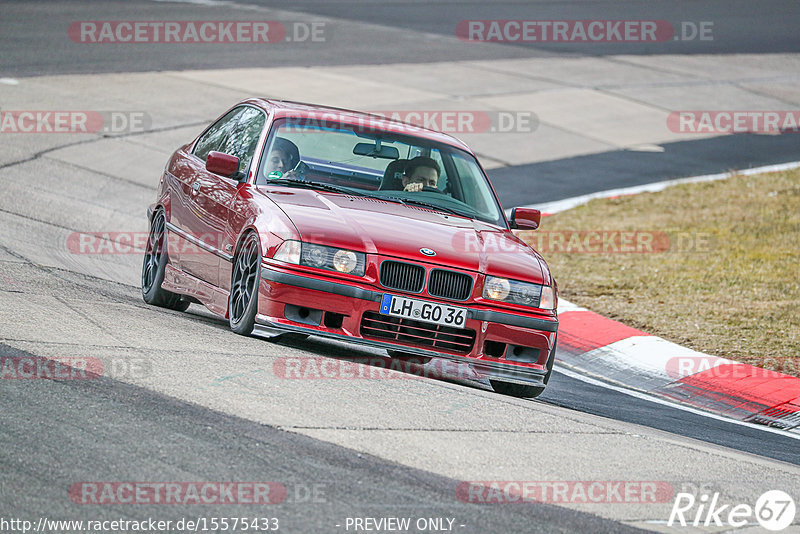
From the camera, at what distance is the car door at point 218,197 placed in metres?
7.97

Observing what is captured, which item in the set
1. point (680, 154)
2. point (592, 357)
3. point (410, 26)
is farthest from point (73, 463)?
point (410, 26)

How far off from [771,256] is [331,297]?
23.7 feet

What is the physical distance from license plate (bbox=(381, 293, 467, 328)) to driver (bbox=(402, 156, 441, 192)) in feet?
4.74

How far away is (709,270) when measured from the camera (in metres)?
12.4

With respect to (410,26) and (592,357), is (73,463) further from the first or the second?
(410,26)

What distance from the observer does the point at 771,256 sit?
12.8 meters

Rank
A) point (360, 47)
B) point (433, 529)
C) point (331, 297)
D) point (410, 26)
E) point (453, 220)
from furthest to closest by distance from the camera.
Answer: point (410, 26), point (360, 47), point (453, 220), point (331, 297), point (433, 529)

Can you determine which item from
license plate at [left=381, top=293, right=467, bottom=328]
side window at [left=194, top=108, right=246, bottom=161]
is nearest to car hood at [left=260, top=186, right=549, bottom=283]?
license plate at [left=381, top=293, right=467, bottom=328]

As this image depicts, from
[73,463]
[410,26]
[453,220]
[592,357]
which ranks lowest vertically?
[592,357]

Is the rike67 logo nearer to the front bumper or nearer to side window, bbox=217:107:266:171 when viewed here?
the front bumper

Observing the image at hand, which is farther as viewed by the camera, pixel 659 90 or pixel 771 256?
pixel 659 90

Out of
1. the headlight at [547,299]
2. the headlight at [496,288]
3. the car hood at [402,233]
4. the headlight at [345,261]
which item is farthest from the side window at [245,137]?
the headlight at [547,299]

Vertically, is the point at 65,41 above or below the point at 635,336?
above

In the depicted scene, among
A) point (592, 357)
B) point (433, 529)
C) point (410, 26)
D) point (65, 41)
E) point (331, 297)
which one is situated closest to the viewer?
point (433, 529)
